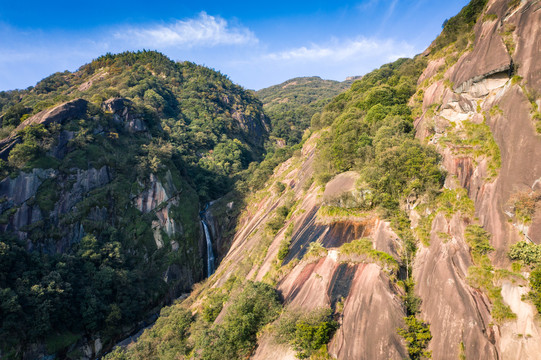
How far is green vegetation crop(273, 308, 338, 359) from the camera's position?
17125mm

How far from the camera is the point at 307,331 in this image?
1734 cm

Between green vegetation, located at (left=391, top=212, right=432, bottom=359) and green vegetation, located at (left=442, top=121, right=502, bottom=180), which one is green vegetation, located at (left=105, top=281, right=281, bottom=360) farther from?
green vegetation, located at (left=442, top=121, right=502, bottom=180)

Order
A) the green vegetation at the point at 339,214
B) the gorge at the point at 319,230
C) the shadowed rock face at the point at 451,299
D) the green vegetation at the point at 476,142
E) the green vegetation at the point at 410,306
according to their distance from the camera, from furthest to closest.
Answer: the green vegetation at the point at 339,214 < the green vegetation at the point at 476,142 < the gorge at the point at 319,230 < the green vegetation at the point at 410,306 < the shadowed rock face at the point at 451,299

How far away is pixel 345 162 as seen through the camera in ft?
115

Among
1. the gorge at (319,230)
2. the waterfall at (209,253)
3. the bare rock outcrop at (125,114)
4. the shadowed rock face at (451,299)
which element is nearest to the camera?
the shadowed rock face at (451,299)

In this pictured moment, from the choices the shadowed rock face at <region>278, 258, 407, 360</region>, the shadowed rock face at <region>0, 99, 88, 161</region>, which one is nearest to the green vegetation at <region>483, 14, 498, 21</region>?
the shadowed rock face at <region>278, 258, 407, 360</region>

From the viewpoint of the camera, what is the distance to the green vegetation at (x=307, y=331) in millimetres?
17125

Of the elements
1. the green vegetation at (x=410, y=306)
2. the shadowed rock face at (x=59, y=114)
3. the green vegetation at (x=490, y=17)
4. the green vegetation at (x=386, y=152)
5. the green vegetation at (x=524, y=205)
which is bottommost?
the green vegetation at (x=410, y=306)

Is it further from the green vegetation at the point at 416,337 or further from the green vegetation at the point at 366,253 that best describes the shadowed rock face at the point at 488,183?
the green vegetation at the point at 366,253

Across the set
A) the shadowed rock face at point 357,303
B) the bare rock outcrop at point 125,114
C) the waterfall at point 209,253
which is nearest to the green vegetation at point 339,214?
the shadowed rock face at point 357,303

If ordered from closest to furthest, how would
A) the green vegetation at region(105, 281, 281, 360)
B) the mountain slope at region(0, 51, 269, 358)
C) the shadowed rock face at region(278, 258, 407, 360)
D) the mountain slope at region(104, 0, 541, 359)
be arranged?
the mountain slope at region(104, 0, 541, 359) < the shadowed rock face at region(278, 258, 407, 360) < the green vegetation at region(105, 281, 281, 360) < the mountain slope at region(0, 51, 269, 358)

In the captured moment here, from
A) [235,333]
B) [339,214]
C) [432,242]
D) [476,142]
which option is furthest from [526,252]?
[235,333]

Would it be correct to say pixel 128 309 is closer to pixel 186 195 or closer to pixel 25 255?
pixel 25 255

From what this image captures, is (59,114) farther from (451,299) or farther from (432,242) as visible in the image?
(451,299)
